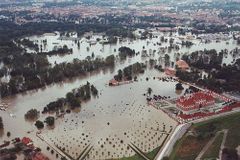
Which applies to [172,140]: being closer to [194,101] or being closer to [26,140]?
[194,101]

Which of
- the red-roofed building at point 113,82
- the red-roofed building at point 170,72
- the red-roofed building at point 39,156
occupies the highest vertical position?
the red-roofed building at point 170,72

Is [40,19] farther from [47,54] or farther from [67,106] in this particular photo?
[67,106]

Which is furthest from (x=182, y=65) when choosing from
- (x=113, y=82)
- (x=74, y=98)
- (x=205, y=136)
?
(x=205, y=136)

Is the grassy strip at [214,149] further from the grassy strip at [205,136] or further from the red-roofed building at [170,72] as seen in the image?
the red-roofed building at [170,72]

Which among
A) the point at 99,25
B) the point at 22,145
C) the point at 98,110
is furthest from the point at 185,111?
the point at 99,25

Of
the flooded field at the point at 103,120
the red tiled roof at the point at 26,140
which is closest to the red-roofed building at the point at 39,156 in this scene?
the flooded field at the point at 103,120

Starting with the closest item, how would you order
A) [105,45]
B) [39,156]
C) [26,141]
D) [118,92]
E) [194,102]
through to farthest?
[39,156], [26,141], [194,102], [118,92], [105,45]

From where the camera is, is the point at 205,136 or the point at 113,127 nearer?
the point at 205,136

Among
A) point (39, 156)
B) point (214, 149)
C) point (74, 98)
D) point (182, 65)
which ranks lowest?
point (39, 156)

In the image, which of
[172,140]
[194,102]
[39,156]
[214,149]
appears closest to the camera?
[39,156]
